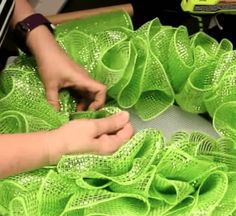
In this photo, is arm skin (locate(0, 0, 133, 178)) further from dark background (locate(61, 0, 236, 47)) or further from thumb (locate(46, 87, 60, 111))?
dark background (locate(61, 0, 236, 47))

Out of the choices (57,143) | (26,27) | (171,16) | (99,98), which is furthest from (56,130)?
(171,16)

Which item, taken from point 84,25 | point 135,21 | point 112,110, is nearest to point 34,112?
point 112,110

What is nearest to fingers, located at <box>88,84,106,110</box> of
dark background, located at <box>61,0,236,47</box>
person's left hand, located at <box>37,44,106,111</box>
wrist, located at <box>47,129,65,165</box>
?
person's left hand, located at <box>37,44,106,111</box>

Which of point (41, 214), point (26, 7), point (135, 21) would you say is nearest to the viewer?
point (41, 214)

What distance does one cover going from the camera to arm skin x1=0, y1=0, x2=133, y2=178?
2.20ft

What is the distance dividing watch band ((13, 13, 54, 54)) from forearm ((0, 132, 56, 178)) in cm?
23

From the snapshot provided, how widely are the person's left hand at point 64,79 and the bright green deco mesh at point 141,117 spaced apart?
2 cm

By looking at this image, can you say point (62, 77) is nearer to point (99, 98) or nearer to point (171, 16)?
Answer: point (99, 98)

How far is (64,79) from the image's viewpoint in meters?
0.82

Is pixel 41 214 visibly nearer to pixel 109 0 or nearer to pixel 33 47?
pixel 33 47

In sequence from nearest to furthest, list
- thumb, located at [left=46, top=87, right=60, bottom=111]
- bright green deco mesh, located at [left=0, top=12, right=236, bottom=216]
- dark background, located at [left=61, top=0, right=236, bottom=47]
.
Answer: bright green deco mesh, located at [left=0, top=12, right=236, bottom=216]
thumb, located at [left=46, top=87, right=60, bottom=111]
dark background, located at [left=61, top=0, right=236, bottom=47]

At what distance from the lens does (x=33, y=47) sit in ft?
2.77

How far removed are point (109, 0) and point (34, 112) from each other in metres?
0.62

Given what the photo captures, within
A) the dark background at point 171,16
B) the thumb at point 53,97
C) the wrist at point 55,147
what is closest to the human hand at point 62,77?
the thumb at point 53,97
